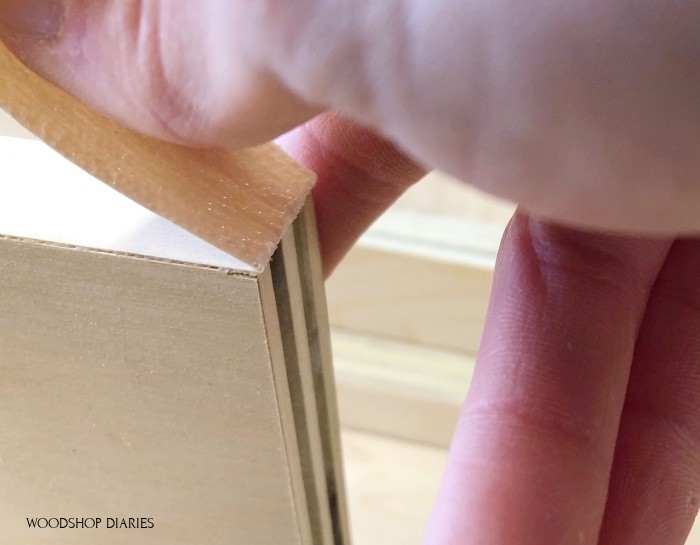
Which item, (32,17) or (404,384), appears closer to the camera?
(32,17)

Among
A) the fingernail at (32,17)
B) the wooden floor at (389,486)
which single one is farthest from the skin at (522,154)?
the wooden floor at (389,486)

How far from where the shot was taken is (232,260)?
213 millimetres

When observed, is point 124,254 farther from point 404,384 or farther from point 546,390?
point 404,384

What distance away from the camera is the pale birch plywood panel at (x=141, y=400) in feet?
0.74

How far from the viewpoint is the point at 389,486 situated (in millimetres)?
681

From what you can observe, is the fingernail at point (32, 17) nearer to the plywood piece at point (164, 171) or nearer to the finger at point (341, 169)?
the plywood piece at point (164, 171)

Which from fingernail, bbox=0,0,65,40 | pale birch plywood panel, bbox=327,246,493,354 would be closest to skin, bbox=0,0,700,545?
fingernail, bbox=0,0,65,40

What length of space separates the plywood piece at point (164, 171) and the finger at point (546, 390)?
0.45 feet

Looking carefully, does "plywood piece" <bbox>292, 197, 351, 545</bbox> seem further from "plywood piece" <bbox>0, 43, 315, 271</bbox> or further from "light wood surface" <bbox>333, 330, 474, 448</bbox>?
"light wood surface" <bbox>333, 330, 474, 448</bbox>

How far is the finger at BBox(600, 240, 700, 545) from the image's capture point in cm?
32

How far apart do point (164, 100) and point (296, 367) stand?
0.13 meters

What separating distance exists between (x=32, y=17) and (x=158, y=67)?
4cm

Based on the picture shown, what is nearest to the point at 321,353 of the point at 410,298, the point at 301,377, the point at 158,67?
the point at 301,377

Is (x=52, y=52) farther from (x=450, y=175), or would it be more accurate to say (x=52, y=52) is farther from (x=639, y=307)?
(x=639, y=307)
